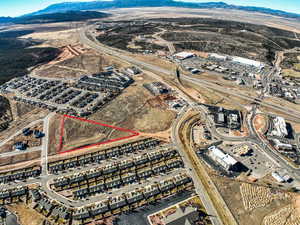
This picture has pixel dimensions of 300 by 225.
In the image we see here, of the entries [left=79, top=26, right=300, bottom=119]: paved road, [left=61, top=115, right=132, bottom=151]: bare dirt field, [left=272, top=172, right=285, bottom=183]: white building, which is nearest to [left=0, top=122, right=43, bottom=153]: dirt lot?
[left=61, top=115, right=132, bottom=151]: bare dirt field

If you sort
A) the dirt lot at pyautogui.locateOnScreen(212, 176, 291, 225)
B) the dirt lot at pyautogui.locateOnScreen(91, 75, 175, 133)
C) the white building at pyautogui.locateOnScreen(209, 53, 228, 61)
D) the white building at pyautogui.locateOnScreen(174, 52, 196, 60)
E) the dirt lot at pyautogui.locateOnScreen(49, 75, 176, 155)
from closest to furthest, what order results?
the dirt lot at pyautogui.locateOnScreen(212, 176, 291, 225) → the dirt lot at pyautogui.locateOnScreen(49, 75, 176, 155) → the dirt lot at pyautogui.locateOnScreen(91, 75, 175, 133) → the white building at pyautogui.locateOnScreen(209, 53, 228, 61) → the white building at pyautogui.locateOnScreen(174, 52, 196, 60)

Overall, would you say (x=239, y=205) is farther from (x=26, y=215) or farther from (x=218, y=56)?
(x=218, y=56)

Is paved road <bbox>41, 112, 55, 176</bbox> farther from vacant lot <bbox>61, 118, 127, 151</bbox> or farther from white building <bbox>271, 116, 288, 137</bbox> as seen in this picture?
white building <bbox>271, 116, 288, 137</bbox>

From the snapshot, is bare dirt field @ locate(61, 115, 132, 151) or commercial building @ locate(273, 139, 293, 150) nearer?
commercial building @ locate(273, 139, 293, 150)

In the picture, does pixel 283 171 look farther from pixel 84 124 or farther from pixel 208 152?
pixel 84 124

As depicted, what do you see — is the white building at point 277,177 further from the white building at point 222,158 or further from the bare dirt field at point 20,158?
the bare dirt field at point 20,158

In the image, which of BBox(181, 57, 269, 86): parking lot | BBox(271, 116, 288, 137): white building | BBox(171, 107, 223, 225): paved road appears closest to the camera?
BBox(171, 107, 223, 225): paved road

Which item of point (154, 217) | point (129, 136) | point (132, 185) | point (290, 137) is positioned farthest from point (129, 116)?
point (290, 137)
